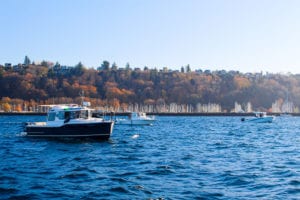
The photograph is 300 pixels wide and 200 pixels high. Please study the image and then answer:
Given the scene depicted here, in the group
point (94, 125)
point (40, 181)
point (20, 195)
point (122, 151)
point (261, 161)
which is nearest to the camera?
point (20, 195)

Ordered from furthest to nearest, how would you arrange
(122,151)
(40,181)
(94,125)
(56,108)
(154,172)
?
(56,108), (94,125), (122,151), (154,172), (40,181)

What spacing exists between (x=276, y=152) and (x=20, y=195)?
2554 centimetres

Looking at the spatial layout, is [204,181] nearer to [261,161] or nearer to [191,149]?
[261,161]

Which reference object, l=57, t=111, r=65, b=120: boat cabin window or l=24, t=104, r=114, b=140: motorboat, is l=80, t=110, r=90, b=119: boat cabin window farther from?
l=57, t=111, r=65, b=120: boat cabin window

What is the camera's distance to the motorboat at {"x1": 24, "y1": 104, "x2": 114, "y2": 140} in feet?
167

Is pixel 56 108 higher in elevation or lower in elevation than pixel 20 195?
higher

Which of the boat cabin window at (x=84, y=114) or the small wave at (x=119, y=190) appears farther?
the boat cabin window at (x=84, y=114)

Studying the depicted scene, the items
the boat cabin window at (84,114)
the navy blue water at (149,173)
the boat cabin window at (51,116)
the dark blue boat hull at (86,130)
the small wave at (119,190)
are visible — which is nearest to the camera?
the navy blue water at (149,173)

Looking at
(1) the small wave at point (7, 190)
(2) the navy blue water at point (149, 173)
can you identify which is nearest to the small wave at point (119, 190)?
(2) the navy blue water at point (149, 173)

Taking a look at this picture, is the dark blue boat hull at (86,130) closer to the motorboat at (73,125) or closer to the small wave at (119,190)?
the motorboat at (73,125)

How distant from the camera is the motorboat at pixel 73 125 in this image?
50.8m

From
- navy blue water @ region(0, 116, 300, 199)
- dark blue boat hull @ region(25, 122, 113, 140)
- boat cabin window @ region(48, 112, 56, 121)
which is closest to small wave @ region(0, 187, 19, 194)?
navy blue water @ region(0, 116, 300, 199)

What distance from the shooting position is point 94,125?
5062 cm

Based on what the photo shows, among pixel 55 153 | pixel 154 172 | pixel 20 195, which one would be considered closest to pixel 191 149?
pixel 55 153
